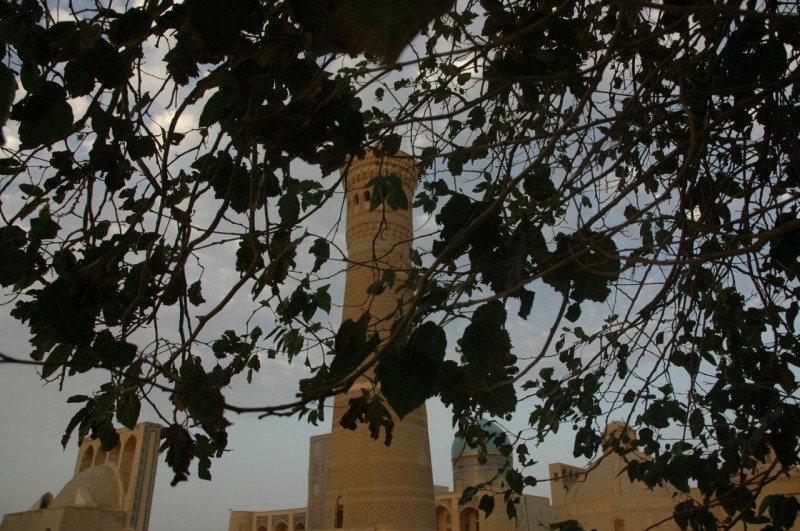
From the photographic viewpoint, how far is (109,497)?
635 inches

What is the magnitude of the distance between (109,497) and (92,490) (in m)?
0.47

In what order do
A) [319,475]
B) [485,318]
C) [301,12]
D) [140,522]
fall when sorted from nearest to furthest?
[301,12] < [485,318] < [140,522] < [319,475]

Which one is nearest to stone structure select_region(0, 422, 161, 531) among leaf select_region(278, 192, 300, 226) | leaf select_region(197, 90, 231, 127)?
leaf select_region(278, 192, 300, 226)

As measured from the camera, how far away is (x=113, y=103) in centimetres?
131

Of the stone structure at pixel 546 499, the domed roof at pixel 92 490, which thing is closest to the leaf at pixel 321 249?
the stone structure at pixel 546 499

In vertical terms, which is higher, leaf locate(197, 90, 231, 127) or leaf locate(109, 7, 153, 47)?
leaf locate(197, 90, 231, 127)

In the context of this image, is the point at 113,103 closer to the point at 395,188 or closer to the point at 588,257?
the point at 395,188

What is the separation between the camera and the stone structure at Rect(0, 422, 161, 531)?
587 inches

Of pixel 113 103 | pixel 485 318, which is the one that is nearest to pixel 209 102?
pixel 113 103

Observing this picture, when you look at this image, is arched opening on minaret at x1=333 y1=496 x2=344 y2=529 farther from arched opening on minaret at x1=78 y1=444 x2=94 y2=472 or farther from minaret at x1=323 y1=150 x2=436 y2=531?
arched opening on minaret at x1=78 y1=444 x2=94 y2=472

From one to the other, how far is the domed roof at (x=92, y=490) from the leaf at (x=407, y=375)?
56.9 feet

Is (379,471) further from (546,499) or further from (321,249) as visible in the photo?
(321,249)

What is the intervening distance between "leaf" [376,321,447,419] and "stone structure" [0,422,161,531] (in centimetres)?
1676

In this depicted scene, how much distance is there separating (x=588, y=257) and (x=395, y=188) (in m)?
0.72
